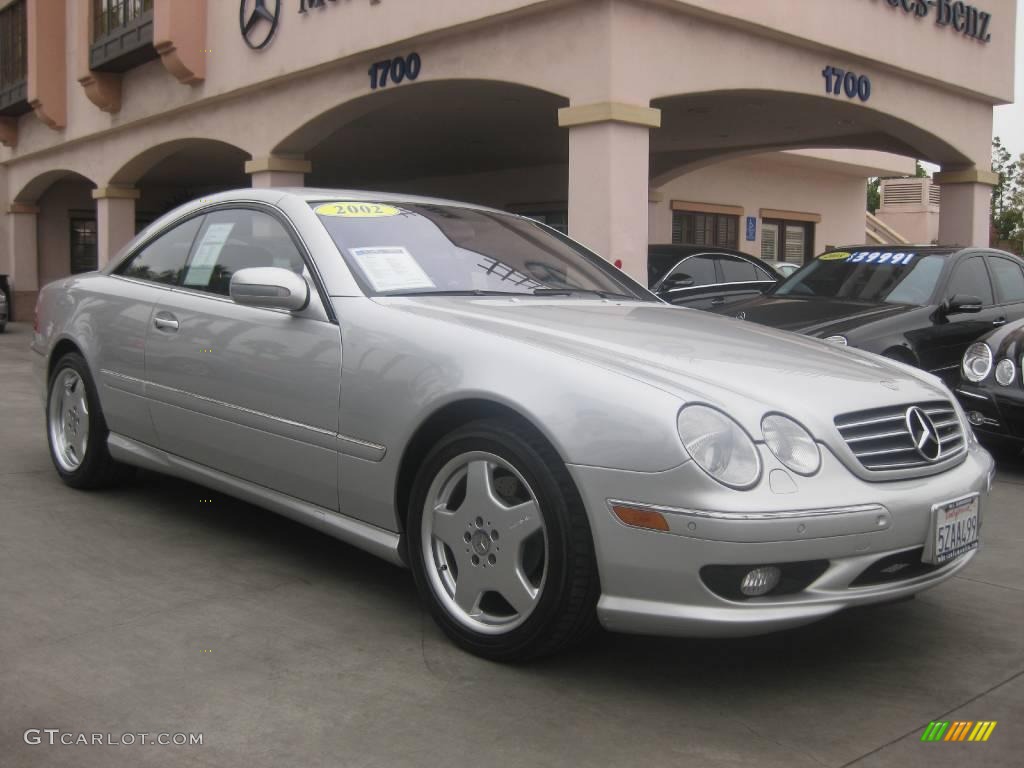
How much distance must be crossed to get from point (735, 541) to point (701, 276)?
27.1ft

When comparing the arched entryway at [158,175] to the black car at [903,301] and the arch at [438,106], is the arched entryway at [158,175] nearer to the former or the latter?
the arch at [438,106]

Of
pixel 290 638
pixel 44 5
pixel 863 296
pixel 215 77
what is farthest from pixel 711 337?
pixel 44 5

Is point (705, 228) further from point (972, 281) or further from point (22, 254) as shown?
point (22, 254)

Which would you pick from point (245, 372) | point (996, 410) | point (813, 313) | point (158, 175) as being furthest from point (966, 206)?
point (158, 175)

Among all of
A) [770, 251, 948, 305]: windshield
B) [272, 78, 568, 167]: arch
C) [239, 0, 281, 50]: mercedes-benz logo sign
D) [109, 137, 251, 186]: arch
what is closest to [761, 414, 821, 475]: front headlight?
[770, 251, 948, 305]: windshield

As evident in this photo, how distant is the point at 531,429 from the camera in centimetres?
310

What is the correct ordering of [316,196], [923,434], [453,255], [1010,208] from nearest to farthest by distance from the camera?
[923,434] < [453,255] < [316,196] < [1010,208]

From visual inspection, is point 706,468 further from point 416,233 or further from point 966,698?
point 416,233

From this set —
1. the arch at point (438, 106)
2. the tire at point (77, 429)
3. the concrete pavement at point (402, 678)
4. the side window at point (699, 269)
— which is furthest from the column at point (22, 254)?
the concrete pavement at point (402, 678)

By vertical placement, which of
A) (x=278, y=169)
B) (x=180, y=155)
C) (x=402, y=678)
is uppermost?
(x=180, y=155)

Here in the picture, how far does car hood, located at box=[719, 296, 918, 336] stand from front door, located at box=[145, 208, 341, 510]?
159 inches

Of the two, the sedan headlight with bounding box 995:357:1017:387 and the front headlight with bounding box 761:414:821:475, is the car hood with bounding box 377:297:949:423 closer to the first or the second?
the front headlight with bounding box 761:414:821:475

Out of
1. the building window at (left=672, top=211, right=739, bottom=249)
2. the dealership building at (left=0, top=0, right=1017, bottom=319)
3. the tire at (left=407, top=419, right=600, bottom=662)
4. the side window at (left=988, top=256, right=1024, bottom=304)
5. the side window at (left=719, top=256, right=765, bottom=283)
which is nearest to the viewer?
the tire at (left=407, top=419, right=600, bottom=662)

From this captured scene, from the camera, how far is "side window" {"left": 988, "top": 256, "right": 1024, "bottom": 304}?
8414mm
